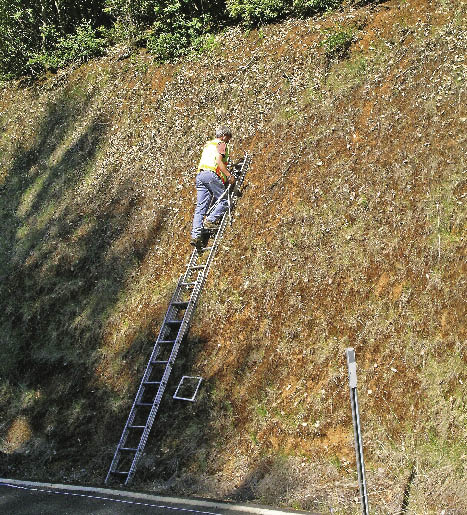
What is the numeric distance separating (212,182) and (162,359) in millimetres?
3694

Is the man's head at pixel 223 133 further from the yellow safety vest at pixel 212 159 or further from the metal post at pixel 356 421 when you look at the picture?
the metal post at pixel 356 421

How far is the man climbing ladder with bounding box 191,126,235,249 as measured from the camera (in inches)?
500

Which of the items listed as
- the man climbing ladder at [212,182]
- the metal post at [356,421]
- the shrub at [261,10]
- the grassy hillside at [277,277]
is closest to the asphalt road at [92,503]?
the grassy hillside at [277,277]

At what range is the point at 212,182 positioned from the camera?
1284 cm

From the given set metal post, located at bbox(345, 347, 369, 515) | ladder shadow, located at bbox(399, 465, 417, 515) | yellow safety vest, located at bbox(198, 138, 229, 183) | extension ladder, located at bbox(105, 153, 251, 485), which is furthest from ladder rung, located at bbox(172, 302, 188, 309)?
metal post, located at bbox(345, 347, 369, 515)

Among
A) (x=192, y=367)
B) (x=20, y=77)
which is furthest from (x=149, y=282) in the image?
(x=20, y=77)

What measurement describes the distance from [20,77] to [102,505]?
18928 millimetres

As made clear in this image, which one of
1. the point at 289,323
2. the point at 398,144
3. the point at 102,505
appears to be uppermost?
the point at 398,144

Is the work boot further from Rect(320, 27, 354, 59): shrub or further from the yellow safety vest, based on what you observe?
Rect(320, 27, 354, 59): shrub

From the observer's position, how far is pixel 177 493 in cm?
969

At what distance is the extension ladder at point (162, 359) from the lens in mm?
10734

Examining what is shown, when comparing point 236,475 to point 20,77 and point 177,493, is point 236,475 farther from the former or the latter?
point 20,77

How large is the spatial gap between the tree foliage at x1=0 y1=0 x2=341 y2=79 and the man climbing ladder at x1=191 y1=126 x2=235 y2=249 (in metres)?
5.65

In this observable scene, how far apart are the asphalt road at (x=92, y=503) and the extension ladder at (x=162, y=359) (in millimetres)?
566
